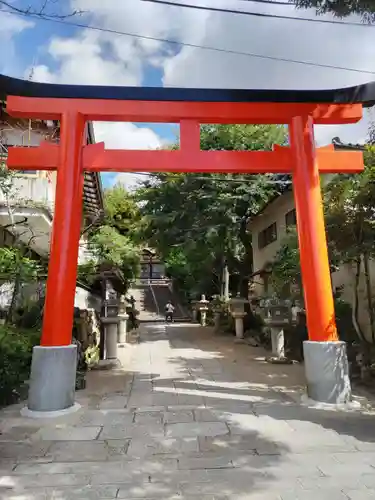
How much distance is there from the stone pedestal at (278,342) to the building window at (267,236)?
680 cm

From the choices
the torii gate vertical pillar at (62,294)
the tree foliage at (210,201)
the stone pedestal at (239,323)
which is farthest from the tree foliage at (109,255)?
the torii gate vertical pillar at (62,294)

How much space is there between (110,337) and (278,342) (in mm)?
4681

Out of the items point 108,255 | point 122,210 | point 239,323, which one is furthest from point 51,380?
point 122,210

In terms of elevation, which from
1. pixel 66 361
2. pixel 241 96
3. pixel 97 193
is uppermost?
pixel 97 193

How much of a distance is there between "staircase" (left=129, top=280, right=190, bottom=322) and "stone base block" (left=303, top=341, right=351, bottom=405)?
21196 mm

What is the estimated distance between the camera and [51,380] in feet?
18.4

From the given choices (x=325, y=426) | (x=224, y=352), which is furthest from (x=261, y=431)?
(x=224, y=352)

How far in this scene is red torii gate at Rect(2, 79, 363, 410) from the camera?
20.3ft

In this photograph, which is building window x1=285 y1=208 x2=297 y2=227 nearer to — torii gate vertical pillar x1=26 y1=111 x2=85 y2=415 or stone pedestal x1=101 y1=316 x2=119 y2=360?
stone pedestal x1=101 y1=316 x2=119 y2=360

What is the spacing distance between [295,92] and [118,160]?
11.1 ft

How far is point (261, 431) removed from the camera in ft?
15.5

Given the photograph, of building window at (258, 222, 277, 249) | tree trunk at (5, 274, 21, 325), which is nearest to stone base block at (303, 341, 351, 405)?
tree trunk at (5, 274, 21, 325)

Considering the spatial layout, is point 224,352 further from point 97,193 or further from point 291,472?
point 291,472

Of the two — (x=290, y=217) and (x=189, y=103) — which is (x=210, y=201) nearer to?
(x=290, y=217)
